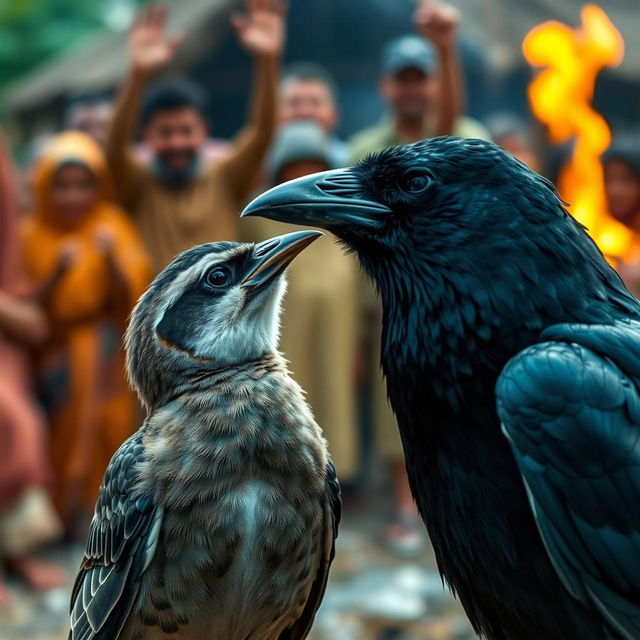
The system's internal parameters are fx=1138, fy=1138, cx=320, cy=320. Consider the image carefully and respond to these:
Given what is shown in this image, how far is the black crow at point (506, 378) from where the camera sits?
1852 mm

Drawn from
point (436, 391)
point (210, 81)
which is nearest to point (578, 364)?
point (436, 391)

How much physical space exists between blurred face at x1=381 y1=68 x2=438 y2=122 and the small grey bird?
3.93 metres

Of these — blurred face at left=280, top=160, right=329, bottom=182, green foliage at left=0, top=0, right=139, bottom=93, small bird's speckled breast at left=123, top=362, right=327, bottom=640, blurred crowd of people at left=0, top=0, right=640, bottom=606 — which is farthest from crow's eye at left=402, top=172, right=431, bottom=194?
green foliage at left=0, top=0, right=139, bottom=93

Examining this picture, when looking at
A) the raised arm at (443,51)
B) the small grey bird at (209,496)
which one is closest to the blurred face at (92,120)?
the raised arm at (443,51)

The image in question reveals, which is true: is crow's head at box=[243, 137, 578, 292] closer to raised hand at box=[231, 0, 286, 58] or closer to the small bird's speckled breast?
the small bird's speckled breast

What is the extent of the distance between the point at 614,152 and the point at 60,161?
114 inches

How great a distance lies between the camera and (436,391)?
197cm

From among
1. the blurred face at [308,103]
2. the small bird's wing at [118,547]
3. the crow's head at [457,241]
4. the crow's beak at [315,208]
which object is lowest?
the small bird's wing at [118,547]

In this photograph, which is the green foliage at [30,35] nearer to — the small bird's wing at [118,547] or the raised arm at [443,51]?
the raised arm at [443,51]

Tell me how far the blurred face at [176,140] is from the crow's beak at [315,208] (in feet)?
12.7

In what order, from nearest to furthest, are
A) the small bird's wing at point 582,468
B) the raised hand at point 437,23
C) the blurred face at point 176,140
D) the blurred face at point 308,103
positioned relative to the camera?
the small bird's wing at point 582,468, the raised hand at point 437,23, the blurred face at point 176,140, the blurred face at point 308,103

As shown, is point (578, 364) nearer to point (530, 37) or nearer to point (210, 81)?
point (530, 37)

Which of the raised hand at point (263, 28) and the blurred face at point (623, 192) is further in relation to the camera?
the raised hand at point (263, 28)

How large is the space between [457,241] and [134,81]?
13.2 ft
